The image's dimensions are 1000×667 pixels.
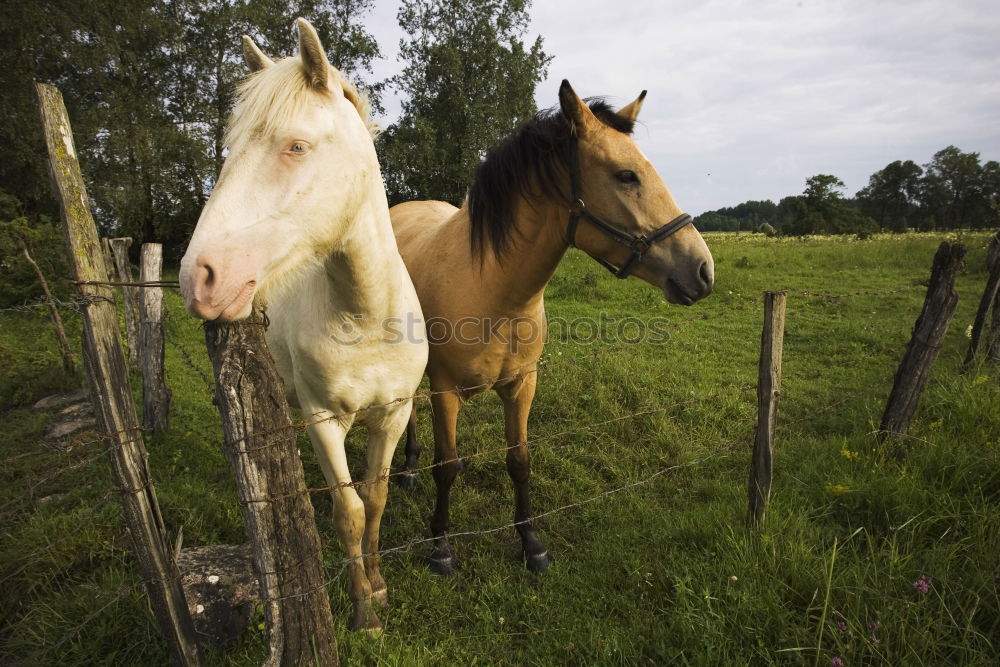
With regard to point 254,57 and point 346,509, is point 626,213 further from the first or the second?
point 346,509

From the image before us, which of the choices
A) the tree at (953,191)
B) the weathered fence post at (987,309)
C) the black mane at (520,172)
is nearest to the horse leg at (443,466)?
the black mane at (520,172)

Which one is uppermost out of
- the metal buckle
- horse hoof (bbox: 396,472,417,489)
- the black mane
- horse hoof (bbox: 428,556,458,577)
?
the black mane

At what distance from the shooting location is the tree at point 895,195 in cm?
6012

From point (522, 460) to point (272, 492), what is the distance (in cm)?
170

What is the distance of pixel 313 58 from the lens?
58.0 inches

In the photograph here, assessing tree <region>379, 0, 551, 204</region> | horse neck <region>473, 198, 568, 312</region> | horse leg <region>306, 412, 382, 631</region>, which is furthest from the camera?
tree <region>379, 0, 551, 204</region>

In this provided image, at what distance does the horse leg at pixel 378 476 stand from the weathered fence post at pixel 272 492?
2.69ft

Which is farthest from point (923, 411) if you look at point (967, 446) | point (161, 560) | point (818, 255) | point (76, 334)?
point (818, 255)

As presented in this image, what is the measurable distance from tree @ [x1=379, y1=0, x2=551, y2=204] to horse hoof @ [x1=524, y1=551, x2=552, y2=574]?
681 inches

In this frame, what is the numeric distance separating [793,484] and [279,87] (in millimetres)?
3289

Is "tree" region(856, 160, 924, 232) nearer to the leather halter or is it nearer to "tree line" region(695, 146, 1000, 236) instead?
"tree line" region(695, 146, 1000, 236)

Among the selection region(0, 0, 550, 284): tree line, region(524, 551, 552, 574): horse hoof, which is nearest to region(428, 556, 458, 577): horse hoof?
region(524, 551, 552, 574): horse hoof

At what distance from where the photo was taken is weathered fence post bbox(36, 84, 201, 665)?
1657mm

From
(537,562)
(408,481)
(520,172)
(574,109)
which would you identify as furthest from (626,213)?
(408,481)
